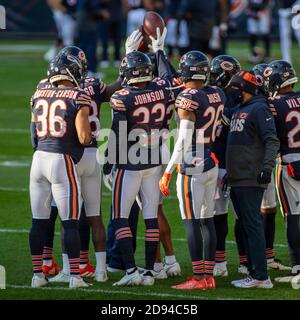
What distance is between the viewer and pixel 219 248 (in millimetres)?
8773

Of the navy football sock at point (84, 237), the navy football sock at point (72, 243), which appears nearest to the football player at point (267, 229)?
the navy football sock at point (84, 237)

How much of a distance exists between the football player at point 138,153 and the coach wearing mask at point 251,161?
62 cm

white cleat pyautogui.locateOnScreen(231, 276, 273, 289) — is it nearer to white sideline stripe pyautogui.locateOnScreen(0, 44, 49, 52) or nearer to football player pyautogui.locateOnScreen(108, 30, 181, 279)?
football player pyautogui.locateOnScreen(108, 30, 181, 279)

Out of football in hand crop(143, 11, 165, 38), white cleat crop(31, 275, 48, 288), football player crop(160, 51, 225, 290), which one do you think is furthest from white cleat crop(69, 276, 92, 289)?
football in hand crop(143, 11, 165, 38)

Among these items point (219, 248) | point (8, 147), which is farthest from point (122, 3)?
point (219, 248)

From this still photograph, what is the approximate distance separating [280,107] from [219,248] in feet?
4.30

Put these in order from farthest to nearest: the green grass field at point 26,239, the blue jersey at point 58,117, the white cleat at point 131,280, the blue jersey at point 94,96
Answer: the blue jersey at point 94,96 → the white cleat at point 131,280 → the blue jersey at point 58,117 → the green grass field at point 26,239

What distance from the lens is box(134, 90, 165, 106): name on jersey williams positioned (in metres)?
8.20

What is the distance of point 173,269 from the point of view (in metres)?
8.75

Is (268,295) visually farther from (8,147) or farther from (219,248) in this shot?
(8,147)

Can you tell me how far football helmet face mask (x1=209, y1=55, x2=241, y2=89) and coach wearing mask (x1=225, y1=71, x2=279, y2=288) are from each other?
563mm

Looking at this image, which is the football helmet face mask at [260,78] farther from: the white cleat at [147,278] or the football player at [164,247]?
the white cleat at [147,278]

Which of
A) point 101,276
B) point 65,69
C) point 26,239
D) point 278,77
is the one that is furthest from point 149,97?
point 26,239

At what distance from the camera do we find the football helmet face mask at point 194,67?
819cm
